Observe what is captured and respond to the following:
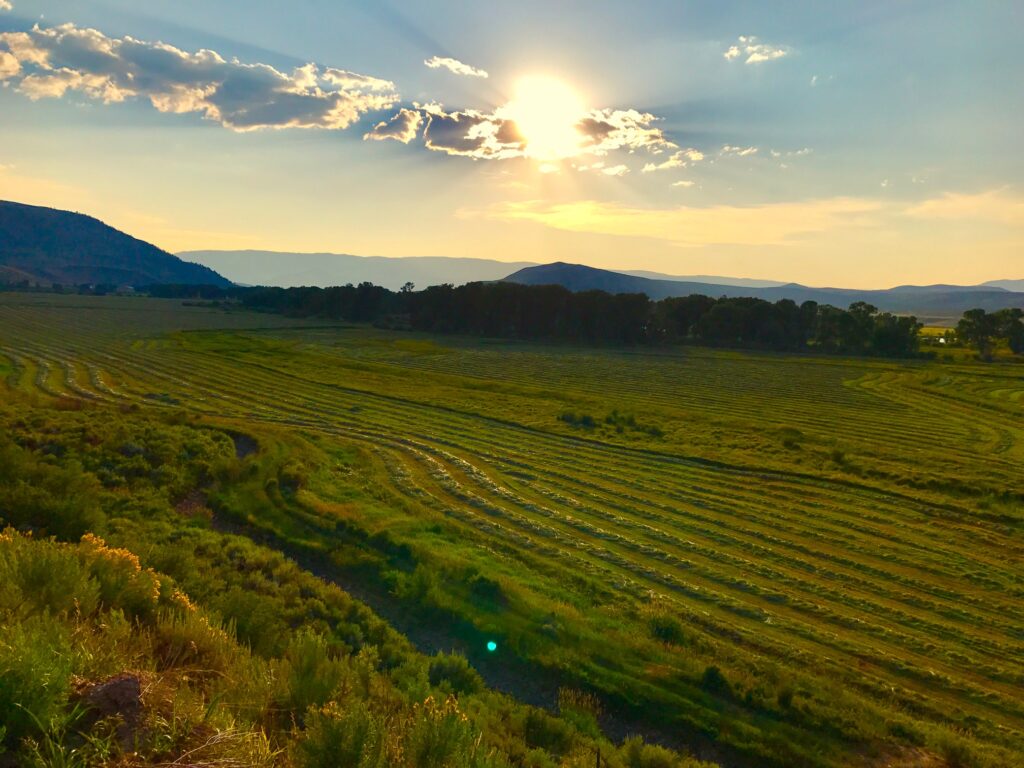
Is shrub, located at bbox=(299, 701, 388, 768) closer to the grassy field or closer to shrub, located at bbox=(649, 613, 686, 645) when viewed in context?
the grassy field

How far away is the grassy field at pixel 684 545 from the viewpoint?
12.3 metres

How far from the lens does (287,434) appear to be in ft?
105

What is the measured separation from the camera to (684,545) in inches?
819

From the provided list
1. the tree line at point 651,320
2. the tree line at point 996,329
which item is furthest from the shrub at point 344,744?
the tree line at point 996,329

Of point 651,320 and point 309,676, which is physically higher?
point 651,320

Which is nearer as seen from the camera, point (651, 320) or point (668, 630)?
point (668, 630)

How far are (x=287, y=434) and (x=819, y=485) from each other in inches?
1093

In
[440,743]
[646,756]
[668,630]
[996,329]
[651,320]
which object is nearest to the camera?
[440,743]

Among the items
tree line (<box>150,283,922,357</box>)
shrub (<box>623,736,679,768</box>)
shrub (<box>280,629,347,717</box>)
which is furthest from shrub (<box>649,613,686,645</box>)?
tree line (<box>150,283,922,357</box>)


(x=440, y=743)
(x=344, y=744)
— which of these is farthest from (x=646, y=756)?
(x=344, y=744)

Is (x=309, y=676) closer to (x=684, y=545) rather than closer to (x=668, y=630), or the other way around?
(x=668, y=630)

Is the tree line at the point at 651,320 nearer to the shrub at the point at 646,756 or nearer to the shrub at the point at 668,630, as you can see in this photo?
the shrub at the point at 668,630

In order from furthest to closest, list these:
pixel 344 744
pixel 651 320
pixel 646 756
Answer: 1. pixel 651 320
2. pixel 646 756
3. pixel 344 744

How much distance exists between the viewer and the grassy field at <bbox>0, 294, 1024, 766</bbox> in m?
12.3
